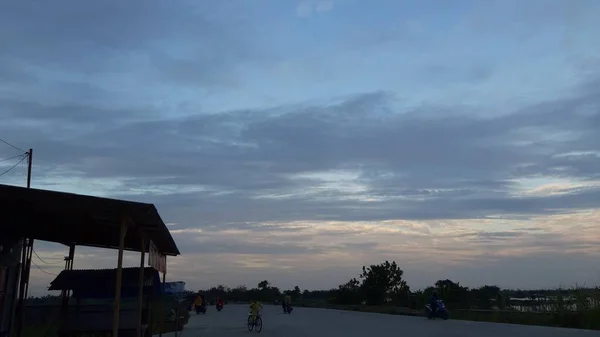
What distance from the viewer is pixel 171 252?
18562mm

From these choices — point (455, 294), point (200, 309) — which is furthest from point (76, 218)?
point (455, 294)

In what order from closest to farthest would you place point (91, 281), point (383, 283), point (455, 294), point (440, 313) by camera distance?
point (91, 281), point (440, 313), point (455, 294), point (383, 283)

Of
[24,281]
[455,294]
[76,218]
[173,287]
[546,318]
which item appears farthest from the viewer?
[455,294]

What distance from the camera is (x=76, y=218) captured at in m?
12.6

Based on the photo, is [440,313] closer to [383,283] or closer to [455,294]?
[455,294]

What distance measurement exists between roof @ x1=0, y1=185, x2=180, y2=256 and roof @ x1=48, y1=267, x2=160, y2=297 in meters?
0.73

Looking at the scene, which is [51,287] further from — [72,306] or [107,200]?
[107,200]

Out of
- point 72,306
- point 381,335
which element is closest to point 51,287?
point 72,306

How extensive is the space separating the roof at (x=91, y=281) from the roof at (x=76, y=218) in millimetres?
733

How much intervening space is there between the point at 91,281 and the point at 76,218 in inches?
192

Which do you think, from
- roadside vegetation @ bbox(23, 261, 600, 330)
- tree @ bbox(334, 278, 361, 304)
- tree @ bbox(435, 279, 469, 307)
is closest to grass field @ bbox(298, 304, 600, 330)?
roadside vegetation @ bbox(23, 261, 600, 330)

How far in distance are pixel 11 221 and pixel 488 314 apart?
88.1 ft

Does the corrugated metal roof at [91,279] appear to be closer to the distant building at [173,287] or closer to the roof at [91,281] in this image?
the roof at [91,281]

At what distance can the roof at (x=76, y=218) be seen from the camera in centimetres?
1032
